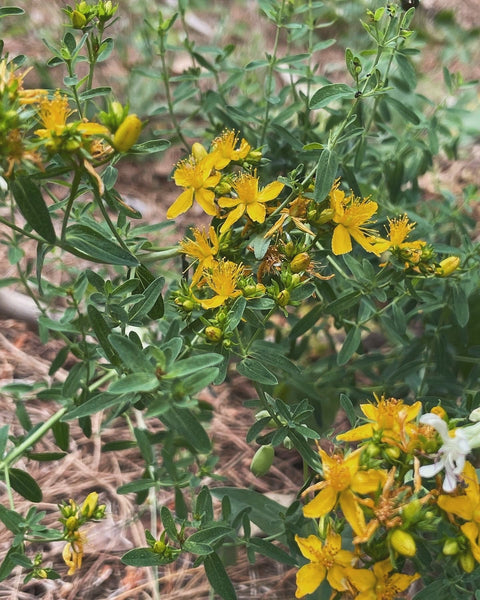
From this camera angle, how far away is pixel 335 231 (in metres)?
1.33

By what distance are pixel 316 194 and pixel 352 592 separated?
2.23ft

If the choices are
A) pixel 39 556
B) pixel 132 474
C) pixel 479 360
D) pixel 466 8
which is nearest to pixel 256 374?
pixel 39 556

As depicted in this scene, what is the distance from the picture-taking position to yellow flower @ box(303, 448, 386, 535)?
1.07 m

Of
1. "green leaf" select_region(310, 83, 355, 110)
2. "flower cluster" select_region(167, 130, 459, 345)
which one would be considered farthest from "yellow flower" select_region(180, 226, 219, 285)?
"green leaf" select_region(310, 83, 355, 110)

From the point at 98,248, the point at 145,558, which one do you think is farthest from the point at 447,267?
the point at 145,558

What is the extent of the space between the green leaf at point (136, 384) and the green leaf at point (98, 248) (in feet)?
0.73

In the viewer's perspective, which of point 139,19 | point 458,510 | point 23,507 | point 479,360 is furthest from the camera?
point 139,19

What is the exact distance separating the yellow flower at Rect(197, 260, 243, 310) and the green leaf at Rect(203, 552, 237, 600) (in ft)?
1.61

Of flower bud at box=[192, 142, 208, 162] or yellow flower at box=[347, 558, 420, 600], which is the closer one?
yellow flower at box=[347, 558, 420, 600]

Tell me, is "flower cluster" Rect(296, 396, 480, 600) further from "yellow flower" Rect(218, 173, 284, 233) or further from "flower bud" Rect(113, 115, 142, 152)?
"flower bud" Rect(113, 115, 142, 152)

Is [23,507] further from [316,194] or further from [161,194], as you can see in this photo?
[161,194]

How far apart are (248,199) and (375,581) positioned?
710 mm

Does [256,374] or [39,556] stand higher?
[256,374]

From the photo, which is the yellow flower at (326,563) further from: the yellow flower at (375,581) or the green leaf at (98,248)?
the green leaf at (98,248)
